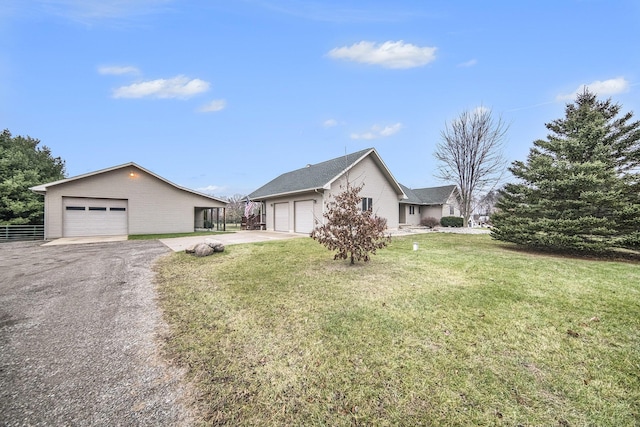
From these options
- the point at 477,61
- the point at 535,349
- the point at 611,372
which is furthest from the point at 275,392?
the point at 477,61

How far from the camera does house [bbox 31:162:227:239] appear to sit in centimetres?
1522

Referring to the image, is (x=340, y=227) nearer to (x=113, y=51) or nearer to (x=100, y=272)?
(x=100, y=272)

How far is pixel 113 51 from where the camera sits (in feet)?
42.7

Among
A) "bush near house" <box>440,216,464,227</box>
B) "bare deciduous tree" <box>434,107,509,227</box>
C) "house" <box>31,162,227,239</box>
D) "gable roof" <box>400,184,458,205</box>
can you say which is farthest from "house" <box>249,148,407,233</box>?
"bush near house" <box>440,216,464,227</box>

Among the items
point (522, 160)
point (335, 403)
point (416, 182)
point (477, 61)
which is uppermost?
point (477, 61)

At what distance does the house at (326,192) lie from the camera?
16031 millimetres

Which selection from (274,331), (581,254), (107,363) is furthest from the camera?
(581,254)

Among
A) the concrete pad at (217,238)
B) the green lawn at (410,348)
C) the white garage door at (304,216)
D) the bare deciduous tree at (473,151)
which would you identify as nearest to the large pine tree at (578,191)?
the green lawn at (410,348)

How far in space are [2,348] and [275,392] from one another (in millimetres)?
3609

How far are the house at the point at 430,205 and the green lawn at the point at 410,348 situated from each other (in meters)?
19.6

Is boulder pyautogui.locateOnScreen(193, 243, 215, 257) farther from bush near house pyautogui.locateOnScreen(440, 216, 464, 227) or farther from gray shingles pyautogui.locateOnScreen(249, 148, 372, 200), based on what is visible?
bush near house pyautogui.locateOnScreen(440, 216, 464, 227)

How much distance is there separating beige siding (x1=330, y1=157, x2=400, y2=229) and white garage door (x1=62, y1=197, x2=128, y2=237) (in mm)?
14253

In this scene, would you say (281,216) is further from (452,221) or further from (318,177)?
(452,221)

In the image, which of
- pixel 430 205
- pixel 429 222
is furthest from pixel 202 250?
pixel 430 205
